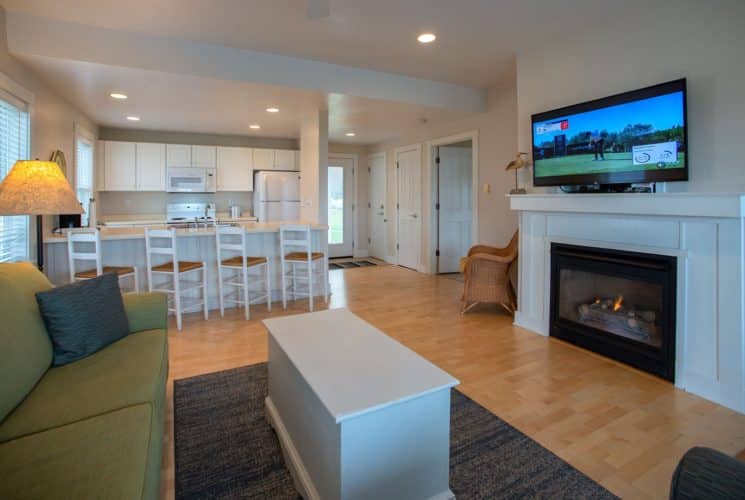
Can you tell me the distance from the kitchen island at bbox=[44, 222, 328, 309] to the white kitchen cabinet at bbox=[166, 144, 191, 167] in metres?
2.56

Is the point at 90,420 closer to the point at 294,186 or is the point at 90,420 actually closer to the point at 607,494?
the point at 607,494

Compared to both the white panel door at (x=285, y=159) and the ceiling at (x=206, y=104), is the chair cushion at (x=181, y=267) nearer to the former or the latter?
the ceiling at (x=206, y=104)

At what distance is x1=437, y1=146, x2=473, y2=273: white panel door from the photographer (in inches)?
254

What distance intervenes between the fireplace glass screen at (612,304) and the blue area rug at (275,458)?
1432mm

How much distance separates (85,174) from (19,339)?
5.02m

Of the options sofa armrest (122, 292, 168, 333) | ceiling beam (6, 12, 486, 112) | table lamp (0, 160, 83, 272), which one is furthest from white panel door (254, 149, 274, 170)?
sofa armrest (122, 292, 168, 333)

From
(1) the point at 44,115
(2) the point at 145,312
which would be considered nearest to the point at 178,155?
(1) the point at 44,115

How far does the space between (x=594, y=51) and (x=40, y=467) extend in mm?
3890

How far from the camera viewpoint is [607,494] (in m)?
1.61

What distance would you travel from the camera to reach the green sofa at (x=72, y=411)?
1.05m

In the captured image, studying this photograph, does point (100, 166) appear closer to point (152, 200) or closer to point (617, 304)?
point (152, 200)

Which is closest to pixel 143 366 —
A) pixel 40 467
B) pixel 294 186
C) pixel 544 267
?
pixel 40 467

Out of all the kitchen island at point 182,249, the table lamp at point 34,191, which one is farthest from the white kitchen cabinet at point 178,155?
the table lamp at point 34,191

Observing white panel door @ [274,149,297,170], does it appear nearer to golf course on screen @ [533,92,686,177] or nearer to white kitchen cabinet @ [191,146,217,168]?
white kitchen cabinet @ [191,146,217,168]
